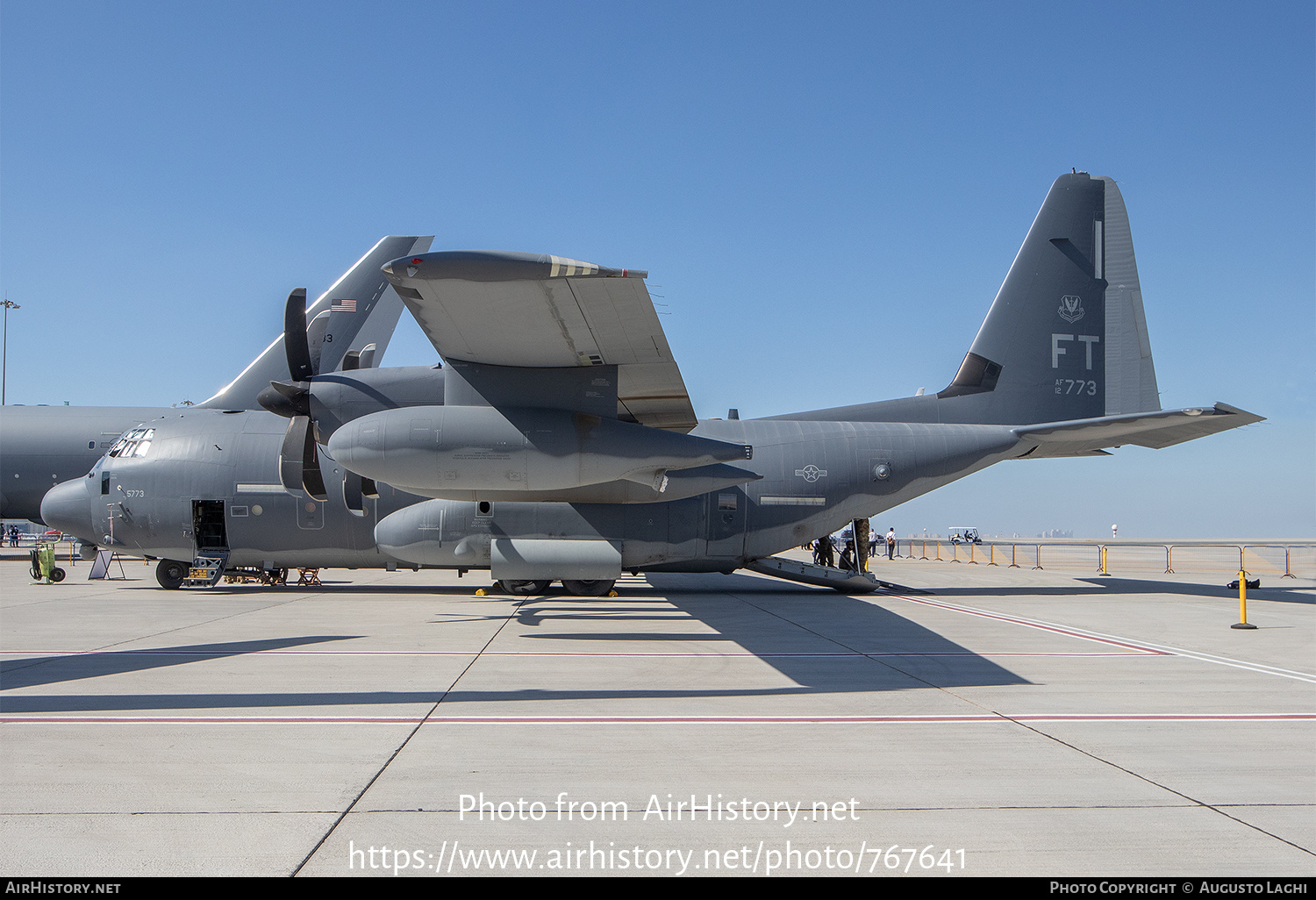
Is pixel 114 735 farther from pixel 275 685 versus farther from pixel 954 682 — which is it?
pixel 954 682

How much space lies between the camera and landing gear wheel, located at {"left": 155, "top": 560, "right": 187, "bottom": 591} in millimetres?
18672

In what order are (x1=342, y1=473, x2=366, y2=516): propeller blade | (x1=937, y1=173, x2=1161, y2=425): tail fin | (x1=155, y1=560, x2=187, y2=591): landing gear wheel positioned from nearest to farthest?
1. (x1=342, y1=473, x2=366, y2=516): propeller blade
2. (x1=155, y1=560, x2=187, y2=591): landing gear wheel
3. (x1=937, y1=173, x2=1161, y2=425): tail fin

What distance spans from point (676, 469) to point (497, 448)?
368cm

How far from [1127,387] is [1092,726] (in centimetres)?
1423

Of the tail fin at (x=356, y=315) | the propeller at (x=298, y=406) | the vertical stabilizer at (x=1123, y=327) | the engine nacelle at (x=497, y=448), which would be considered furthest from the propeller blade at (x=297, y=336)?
the vertical stabilizer at (x=1123, y=327)

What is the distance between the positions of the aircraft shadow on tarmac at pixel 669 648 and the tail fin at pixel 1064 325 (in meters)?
6.21

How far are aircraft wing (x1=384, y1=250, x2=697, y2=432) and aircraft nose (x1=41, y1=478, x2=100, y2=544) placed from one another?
466 inches

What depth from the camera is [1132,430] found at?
17.0 meters

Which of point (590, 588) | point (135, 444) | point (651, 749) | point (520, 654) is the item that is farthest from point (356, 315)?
point (651, 749)

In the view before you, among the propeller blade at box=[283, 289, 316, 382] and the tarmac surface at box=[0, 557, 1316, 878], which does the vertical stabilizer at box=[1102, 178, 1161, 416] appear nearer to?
the tarmac surface at box=[0, 557, 1316, 878]

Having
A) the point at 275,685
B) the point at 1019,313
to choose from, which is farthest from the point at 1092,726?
the point at 1019,313

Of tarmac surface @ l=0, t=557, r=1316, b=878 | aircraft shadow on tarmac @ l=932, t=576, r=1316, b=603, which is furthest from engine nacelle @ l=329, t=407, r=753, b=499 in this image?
aircraft shadow on tarmac @ l=932, t=576, r=1316, b=603
